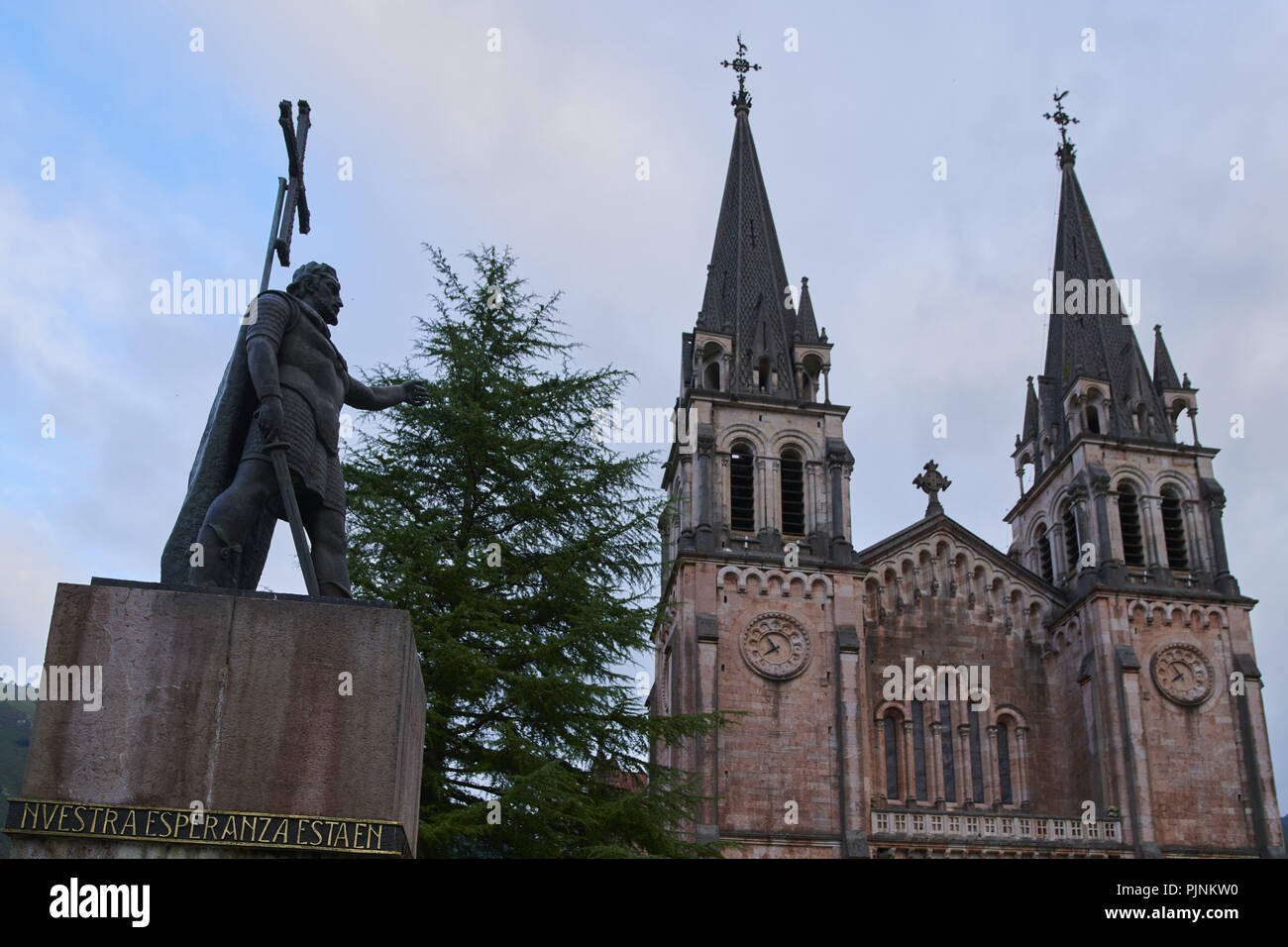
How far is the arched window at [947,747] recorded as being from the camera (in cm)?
3225

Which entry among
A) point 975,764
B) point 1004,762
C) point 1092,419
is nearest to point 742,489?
point 975,764

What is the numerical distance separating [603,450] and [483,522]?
1.91 m

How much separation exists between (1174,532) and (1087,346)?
650 centimetres

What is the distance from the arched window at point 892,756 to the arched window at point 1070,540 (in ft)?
24.6

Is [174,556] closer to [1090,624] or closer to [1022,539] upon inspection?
[1090,624]

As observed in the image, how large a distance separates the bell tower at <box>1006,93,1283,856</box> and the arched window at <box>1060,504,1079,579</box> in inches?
1.7

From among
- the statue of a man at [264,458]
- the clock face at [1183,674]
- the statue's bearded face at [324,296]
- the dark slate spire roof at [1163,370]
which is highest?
the dark slate spire roof at [1163,370]

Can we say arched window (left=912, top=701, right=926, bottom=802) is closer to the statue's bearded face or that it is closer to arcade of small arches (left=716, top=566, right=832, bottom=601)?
arcade of small arches (left=716, top=566, right=832, bottom=601)

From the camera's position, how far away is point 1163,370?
38.9 m

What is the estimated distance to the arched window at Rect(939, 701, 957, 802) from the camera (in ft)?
106

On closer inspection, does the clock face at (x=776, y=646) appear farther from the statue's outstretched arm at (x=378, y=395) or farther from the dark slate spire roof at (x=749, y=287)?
the statue's outstretched arm at (x=378, y=395)

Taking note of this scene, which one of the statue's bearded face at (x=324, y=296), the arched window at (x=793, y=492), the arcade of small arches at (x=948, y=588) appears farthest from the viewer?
the arcade of small arches at (x=948, y=588)

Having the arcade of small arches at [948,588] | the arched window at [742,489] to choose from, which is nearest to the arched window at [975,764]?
the arcade of small arches at [948,588]

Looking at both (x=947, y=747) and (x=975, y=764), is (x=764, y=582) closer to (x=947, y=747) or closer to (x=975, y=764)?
Result: (x=947, y=747)
